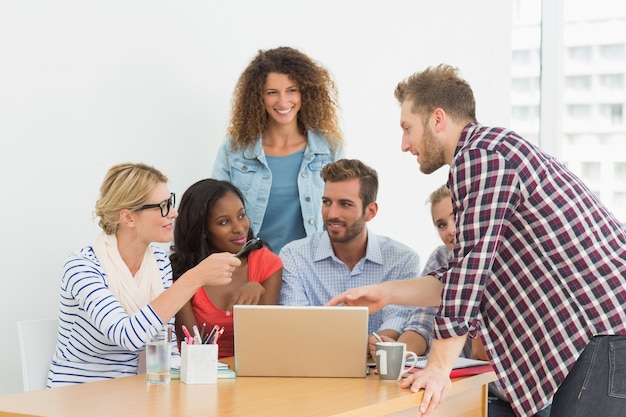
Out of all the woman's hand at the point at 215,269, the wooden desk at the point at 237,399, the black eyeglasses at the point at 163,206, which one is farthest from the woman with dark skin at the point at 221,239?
the wooden desk at the point at 237,399

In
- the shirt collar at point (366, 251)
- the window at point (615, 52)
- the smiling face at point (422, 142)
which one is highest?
the window at point (615, 52)

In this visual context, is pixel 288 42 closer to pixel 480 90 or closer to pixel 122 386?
pixel 480 90

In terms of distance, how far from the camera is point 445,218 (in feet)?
11.0

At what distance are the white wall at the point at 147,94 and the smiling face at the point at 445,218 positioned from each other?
122cm

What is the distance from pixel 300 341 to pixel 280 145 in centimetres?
168

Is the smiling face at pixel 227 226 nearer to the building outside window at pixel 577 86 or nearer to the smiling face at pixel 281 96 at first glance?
the smiling face at pixel 281 96

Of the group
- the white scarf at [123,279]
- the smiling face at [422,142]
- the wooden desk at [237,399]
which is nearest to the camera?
the wooden desk at [237,399]

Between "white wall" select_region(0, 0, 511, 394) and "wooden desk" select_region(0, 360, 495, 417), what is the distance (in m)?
1.20

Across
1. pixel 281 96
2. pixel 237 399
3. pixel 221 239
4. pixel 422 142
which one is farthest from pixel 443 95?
pixel 281 96

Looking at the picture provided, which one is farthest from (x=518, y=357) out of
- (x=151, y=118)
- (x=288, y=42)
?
(x=288, y=42)

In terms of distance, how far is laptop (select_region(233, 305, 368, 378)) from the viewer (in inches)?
92.7

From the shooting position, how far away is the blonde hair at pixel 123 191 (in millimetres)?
2939

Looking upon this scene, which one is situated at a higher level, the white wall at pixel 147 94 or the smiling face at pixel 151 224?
the white wall at pixel 147 94

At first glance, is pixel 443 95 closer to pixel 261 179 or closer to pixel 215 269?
pixel 215 269
